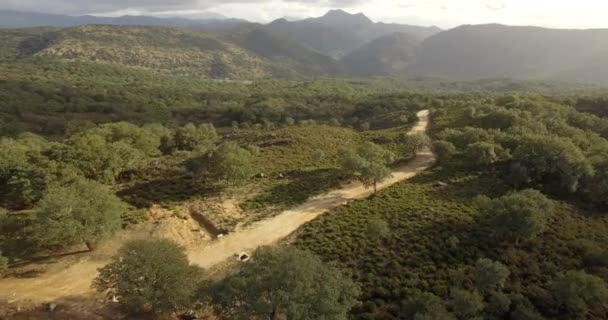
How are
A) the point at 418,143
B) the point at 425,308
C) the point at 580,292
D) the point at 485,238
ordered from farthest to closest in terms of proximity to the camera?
the point at 418,143, the point at 485,238, the point at 580,292, the point at 425,308

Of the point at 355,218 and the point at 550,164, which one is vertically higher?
the point at 550,164

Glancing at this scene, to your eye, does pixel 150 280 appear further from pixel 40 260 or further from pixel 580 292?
pixel 580 292

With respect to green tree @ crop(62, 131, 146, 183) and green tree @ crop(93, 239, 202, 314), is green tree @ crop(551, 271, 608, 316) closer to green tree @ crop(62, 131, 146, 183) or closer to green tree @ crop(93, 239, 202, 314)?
green tree @ crop(93, 239, 202, 314)

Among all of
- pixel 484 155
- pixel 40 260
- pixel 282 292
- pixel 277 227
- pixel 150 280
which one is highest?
pixel 484 155

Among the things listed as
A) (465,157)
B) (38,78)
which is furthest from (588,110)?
(38,78)

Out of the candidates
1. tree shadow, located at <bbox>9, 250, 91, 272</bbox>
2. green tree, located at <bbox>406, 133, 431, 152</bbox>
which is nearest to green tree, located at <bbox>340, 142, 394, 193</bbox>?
green tree, located at <bbox>406, 133, 431, 152</bbox>

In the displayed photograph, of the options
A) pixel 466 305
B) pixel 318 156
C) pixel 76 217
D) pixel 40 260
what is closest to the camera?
pixel 466 305

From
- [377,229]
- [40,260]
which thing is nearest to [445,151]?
[377,229]
